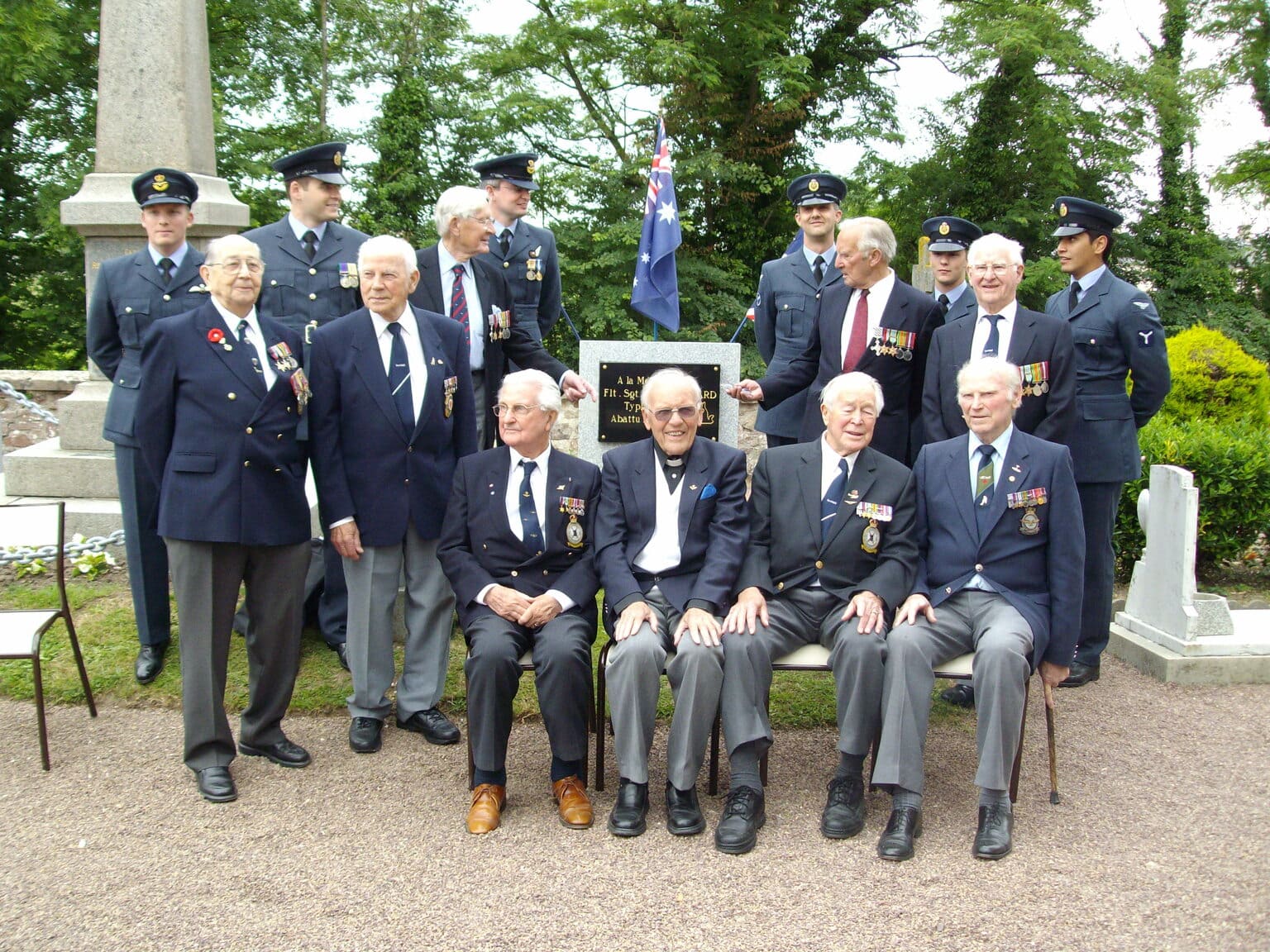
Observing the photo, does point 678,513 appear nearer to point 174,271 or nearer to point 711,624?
point 711,624

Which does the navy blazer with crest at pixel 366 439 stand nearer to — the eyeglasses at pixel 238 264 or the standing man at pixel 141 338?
the eyeglasses at pixel 238 264

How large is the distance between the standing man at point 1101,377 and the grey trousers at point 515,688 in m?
2.50

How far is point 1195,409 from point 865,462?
546 centimetres

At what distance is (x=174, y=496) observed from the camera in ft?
13.0

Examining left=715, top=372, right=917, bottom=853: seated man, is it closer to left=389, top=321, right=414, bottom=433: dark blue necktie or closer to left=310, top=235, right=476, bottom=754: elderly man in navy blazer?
left=310, top=235, right=476, bottom=754: elderly man in navy blazer

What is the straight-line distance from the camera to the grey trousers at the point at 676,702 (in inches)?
149

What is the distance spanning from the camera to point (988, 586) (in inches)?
160

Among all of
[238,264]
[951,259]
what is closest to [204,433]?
[238,264]

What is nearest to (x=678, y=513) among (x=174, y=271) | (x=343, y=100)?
(x=174, y=271)

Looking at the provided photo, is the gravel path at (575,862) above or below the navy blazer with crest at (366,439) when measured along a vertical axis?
below

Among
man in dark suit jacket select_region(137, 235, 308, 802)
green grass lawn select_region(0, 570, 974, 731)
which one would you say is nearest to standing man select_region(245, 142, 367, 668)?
man in dark suit jacket select_region(137, 235, 308, 802)

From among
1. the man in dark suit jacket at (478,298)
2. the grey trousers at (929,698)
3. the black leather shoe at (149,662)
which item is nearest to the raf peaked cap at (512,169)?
the man in dark suit jacket at (478,298)

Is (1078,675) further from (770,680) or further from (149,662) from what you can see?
(149,662)

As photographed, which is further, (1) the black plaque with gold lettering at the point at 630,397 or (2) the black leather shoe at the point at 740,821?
(1) the black plaque with gold lettering at the point at 630,397
